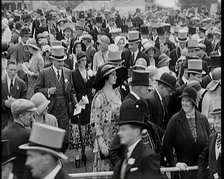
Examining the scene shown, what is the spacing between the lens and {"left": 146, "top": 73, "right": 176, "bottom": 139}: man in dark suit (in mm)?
5789

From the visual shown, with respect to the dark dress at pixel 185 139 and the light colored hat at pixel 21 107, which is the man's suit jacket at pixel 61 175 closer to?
the light colored hat at pixel 21 107

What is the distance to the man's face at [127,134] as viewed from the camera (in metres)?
3.82

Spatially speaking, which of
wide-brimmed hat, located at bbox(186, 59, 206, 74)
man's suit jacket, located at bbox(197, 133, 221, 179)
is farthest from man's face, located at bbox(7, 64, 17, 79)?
man's suit jacket, located at bbox(197, 133, 221, 179)

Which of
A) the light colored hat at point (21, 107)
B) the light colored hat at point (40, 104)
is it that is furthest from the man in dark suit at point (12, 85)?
the light colored hat at point (21, 107)

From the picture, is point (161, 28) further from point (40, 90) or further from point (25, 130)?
point (25, 130)

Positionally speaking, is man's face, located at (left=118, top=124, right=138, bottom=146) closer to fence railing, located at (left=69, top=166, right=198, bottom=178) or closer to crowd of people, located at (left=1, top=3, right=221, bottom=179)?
crowd of people, located at (left=1, top=3, right=221, bottom=179)

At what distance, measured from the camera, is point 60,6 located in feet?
94.8

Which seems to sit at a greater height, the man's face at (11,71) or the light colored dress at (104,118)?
the man's face at (11,71)

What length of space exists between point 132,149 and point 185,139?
1.50 metres

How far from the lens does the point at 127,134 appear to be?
386cm

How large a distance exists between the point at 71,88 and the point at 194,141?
2.78 m

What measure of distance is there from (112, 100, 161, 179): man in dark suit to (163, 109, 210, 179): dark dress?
1.19 m

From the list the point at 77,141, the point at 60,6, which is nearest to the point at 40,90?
the point at 77,141

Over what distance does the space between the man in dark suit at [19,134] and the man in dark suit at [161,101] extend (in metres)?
1.65
